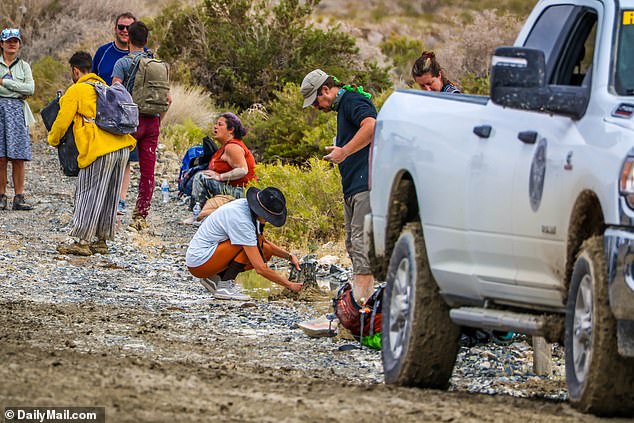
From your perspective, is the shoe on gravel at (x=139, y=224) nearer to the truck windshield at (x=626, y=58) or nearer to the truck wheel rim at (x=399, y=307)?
the truck wheel rim at (x=399, y=307)

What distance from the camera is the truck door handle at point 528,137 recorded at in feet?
21.1

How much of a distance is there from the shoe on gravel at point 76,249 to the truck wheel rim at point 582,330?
860 cm

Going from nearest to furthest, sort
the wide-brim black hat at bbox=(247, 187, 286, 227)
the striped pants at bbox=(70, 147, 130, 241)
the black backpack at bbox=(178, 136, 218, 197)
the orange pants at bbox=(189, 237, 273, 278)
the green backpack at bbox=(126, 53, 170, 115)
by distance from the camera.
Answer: the wide-brim black hat at bbox=(247, 187, 286, 227)
the orange pants at bbox=(189, 237, 273, 278)
the striped pants at bbox=(70, 147, 130, 241)
the green backpack at bbox=(126, 53, 170, 115)
the black backpack at bbox=(178, 136, 218, 197)

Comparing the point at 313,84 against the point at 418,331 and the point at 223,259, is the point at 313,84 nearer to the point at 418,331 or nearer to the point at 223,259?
the point at 223,259

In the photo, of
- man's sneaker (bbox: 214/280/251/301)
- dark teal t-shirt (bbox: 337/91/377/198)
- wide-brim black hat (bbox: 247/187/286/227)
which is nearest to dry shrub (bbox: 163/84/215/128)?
man's sneaker (bbox: 214/280/251/301)

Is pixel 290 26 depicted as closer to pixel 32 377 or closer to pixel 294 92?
pixel 294 92

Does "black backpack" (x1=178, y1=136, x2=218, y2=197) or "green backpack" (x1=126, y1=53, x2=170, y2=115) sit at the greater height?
"green backpack" (x1=126, y1=53, x2=170, y2=115)

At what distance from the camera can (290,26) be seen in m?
26.2

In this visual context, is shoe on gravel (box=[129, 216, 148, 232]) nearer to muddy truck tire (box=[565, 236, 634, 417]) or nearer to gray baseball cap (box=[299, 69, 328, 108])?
gray baseball cap (box=[299, 69, 328, 108])

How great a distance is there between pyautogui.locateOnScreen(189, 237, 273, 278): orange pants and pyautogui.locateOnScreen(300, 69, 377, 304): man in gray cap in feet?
4.36

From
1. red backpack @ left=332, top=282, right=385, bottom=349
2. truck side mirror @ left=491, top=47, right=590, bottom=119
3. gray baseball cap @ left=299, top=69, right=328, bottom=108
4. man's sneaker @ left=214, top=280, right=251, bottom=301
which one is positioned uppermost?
truck side mirror @ left=491, top=47, right=590, bottom=119

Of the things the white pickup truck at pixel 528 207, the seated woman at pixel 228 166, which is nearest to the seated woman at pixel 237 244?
the seated woman at pixel 228 166

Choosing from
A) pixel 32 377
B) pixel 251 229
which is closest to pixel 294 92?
pixel 251 229

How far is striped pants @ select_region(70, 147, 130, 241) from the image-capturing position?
45.6 ft
